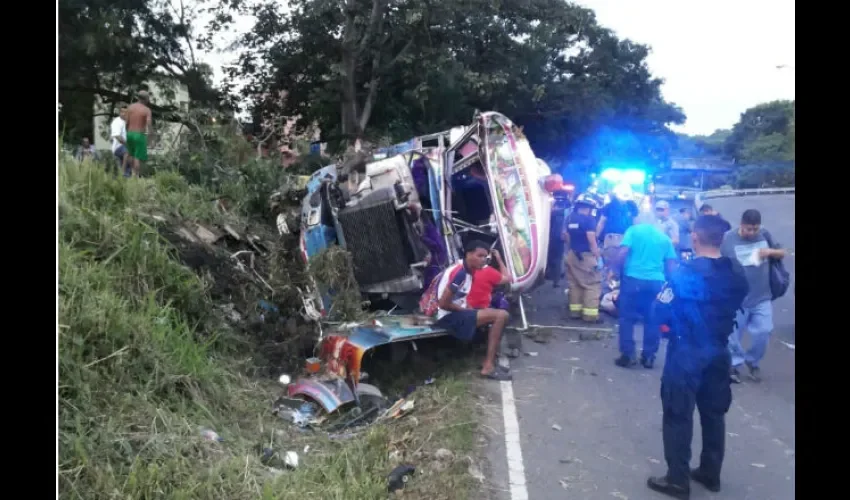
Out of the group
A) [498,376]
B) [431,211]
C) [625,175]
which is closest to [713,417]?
[625,175]

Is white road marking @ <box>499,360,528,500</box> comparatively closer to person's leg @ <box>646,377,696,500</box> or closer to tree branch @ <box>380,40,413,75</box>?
person's leg @ <box>646,377,696,500</box>

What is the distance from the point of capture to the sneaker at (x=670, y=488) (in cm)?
308

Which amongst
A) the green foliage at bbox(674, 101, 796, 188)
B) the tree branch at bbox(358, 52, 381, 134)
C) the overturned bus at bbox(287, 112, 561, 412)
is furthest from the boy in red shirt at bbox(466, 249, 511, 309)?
the tree branch at bbox(358, 52, 381, 134)

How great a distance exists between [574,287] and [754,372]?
3739mm

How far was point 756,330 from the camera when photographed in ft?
12.1

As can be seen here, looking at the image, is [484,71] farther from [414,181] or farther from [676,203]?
[676,203]

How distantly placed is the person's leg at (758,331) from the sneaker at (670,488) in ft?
2.56

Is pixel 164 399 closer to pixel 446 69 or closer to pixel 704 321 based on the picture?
pixel 704 321

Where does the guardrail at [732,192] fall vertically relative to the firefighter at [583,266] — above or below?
above

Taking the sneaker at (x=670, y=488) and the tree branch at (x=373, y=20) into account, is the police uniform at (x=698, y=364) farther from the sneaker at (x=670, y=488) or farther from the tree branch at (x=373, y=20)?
the tree branch at (x=373, y=20)

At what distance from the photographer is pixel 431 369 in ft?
17.6

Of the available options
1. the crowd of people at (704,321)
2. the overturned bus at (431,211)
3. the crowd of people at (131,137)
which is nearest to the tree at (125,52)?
the crowd of people at (131,137)

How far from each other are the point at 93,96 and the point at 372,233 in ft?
24.4
